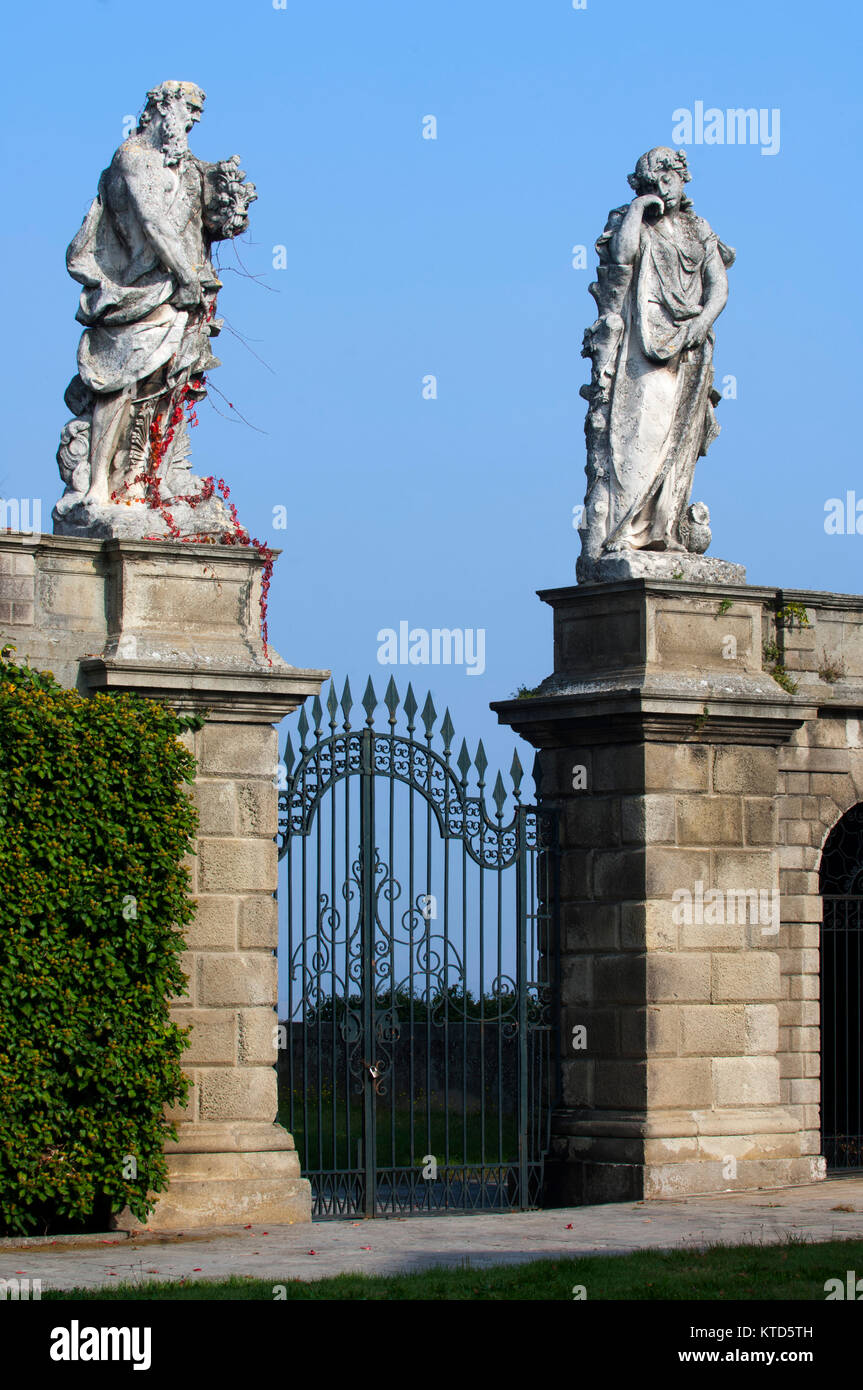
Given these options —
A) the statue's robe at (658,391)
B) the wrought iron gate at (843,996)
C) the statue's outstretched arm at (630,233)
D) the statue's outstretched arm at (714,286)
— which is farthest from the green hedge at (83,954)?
the wrought iron gate at (843,996)

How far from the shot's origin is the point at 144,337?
12297 millimetres

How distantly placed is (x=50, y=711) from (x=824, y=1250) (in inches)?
185

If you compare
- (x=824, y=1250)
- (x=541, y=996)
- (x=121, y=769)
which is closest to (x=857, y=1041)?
(x=541, y=996)

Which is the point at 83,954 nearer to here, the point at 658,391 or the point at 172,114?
the point at 172,114

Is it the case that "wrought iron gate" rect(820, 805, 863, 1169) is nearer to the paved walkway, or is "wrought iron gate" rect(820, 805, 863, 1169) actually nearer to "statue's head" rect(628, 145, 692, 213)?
the paved walkway

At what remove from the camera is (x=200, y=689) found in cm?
1186

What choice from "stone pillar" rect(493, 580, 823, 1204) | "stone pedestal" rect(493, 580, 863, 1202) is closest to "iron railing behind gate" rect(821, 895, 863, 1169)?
"stone pedestal" rect(493, 580, 863, 1202)

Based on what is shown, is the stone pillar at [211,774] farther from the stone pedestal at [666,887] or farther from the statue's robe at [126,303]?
the stone pedestal at [666,887]

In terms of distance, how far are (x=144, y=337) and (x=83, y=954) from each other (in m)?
3.61

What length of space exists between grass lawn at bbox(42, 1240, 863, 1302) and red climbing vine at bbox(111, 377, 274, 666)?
3.97 meters

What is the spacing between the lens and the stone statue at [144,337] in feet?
40.2

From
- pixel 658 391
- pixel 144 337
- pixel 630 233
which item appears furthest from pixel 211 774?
pixel 630 233
